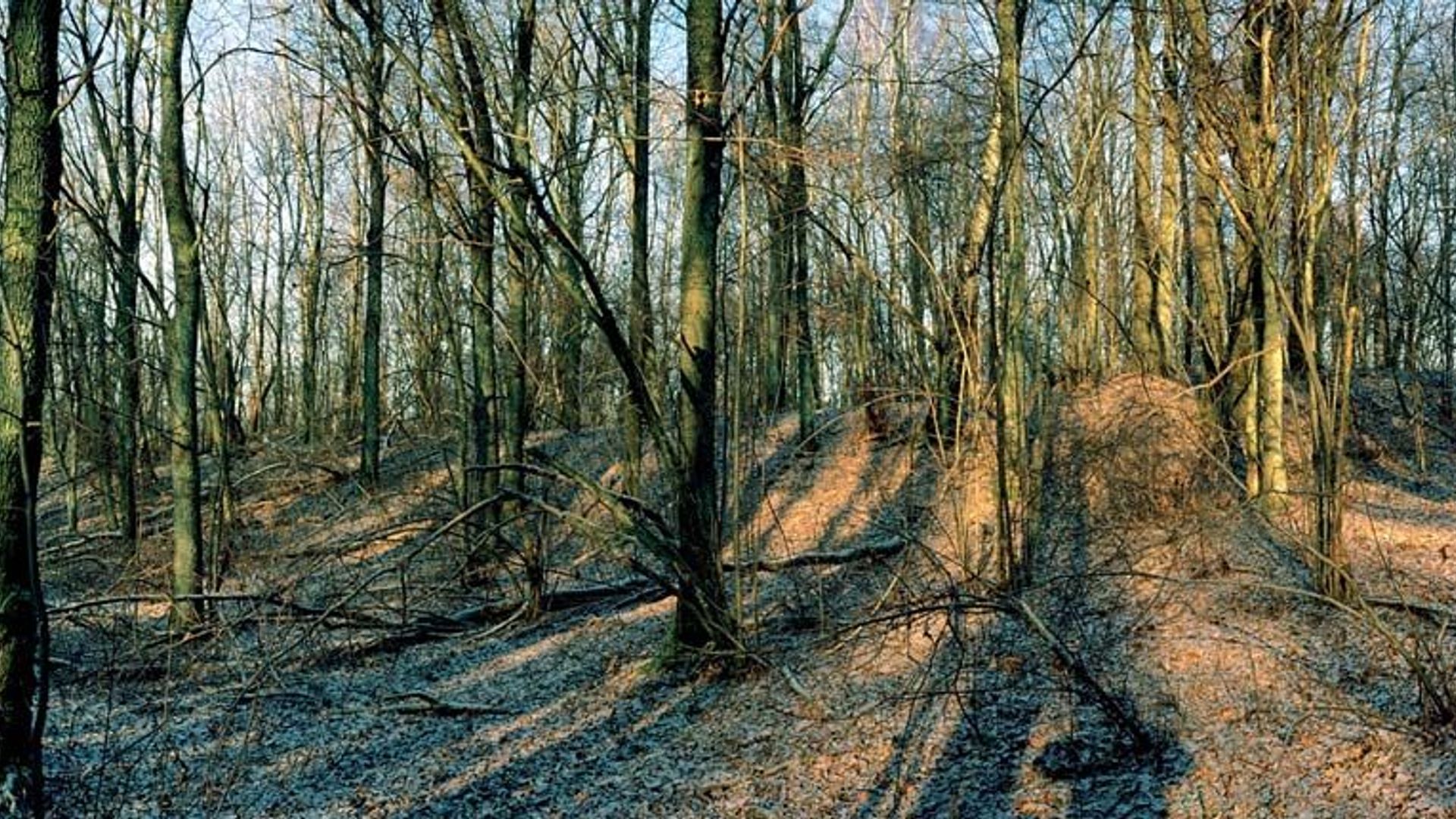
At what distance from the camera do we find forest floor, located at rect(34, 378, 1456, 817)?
5.66m

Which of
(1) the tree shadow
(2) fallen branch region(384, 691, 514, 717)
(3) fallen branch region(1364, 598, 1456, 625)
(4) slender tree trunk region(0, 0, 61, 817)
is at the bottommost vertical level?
(2) fallen branch region(384, 691, 514, 717)

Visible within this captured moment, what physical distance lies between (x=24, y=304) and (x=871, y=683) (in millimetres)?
5831

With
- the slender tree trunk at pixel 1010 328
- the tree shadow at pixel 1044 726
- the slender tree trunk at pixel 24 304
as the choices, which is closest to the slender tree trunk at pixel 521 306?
the slender tree trunk at pixel 24 304

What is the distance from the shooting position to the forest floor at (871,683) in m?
5.66

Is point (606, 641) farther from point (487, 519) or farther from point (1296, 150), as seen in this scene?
point (1296, 150)

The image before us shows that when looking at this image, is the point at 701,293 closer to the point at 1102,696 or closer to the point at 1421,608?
the point at 1102,696

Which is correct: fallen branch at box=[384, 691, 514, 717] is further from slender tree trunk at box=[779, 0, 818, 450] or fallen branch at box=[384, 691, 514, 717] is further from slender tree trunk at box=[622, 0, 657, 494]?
slender tree trunk at box=[779, 0, 818, 450]

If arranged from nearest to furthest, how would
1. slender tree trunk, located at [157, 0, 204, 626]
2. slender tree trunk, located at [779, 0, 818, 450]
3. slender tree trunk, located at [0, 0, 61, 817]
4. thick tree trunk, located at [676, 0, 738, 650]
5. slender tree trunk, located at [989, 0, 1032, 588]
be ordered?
slender tree trunk, located at [0, 0, 61, 817] < thick tree trunk, located at [676, 0, 738, 650] < slender tree trunk, located at [989, 0, 1032, 588] < slender tree trunk, located at [157, 0, 204, 626] < slender tree trunk, located at [779, 0, 818, 450]

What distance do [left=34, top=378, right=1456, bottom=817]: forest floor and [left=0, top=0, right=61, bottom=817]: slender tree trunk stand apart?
0.54 metres

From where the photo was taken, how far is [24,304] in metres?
5.25

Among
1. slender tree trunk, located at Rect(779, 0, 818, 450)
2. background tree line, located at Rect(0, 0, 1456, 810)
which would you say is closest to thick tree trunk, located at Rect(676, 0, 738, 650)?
background tree line, located at Rect(0, 0, 1456, 810)

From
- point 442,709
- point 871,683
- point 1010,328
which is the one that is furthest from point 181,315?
point 1010,328

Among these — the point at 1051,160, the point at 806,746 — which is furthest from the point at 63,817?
the point at 1051,160

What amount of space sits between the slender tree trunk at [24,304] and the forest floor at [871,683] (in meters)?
0.54
